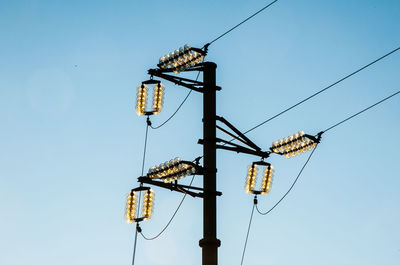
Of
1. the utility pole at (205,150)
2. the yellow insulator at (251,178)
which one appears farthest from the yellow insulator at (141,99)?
the yellow insulator at (251,178)

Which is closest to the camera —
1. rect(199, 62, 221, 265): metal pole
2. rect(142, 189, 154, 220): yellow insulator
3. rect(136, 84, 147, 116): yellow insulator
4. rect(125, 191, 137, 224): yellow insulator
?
rect(199, 62, 221, 265): metal pole

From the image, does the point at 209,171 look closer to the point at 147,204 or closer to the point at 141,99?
the point at 147,204

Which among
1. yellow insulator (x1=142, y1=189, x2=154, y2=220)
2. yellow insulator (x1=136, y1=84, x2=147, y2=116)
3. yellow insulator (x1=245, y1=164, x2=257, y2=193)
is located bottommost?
yellow insulator (x1=142, y1=189, x2=154, y2=220)

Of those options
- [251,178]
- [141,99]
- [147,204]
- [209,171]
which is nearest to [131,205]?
[147,204]

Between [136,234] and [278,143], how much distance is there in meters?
3.68

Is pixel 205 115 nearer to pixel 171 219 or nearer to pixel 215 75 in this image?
pixel 215 75

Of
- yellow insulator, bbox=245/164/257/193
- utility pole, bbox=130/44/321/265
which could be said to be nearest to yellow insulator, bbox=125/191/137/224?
utility pole, bbox=130/44/321/265

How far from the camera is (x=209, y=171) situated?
13.3m

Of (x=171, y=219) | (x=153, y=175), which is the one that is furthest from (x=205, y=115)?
(x=171, y=219)

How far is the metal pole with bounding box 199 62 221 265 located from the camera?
41.0 ft

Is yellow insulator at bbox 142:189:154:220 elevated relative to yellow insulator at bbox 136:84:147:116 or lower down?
lower down

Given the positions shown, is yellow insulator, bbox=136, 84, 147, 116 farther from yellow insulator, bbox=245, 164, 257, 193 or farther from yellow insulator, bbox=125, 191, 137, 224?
yellow insulator, bbox=245, 164, 257, 193

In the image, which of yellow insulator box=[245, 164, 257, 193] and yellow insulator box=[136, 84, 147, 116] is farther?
yellow insulator box=[136, 84, 147, 116]

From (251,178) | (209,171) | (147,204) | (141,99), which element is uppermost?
(141,99)
